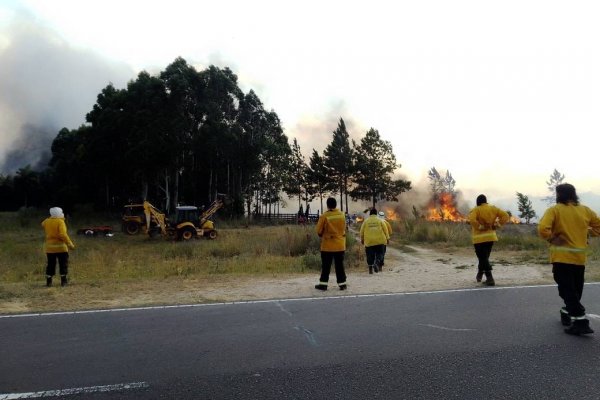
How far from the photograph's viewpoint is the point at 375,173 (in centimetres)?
5953

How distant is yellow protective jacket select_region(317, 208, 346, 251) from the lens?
29.2 feet

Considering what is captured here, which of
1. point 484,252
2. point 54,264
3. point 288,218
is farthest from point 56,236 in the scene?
point 288,218

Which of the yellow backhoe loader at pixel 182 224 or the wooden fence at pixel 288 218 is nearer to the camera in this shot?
the yellow backhoe loader at pixel 182 224

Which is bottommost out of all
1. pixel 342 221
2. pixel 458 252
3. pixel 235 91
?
pixel 458 252

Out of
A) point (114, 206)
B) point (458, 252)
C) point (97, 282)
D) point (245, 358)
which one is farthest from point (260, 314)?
point (114, 206)

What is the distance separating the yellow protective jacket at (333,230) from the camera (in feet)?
29.2

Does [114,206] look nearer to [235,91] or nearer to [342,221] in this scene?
[235,91]

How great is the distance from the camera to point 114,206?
5650 cm

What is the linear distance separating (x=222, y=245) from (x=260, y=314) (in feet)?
50.0

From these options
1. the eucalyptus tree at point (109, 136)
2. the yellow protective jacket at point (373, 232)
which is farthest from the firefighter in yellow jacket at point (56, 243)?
the eucalyptus tree at point (109, 136)

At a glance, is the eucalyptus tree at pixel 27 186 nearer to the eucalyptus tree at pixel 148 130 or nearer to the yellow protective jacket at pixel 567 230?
the eucalyptus tree at pixel 148 130

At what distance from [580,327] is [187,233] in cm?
2659

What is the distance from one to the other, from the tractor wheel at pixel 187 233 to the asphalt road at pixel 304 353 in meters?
23.1

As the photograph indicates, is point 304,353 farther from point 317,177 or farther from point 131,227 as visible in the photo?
point 317,177
